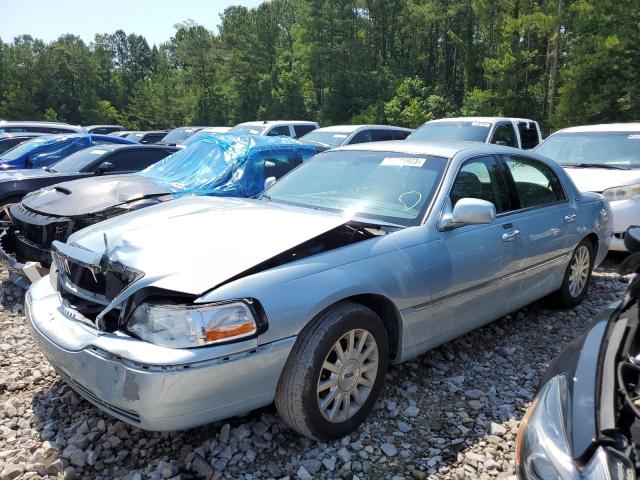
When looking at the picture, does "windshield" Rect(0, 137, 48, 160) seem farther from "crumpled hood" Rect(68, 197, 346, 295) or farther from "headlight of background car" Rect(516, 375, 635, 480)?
"headlight of background car" Rect(516, 375, 635, 480)

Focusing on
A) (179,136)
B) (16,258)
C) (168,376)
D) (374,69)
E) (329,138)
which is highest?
(374,69)

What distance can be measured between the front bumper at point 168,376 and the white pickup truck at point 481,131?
7.95 meters

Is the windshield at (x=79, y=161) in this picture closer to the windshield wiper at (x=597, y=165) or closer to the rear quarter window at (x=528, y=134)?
the windshield wiper at (x=597, y=165)

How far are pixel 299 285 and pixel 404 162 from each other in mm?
1574

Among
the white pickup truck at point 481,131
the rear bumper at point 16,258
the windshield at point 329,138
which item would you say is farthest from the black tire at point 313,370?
the windshield at point 329,138

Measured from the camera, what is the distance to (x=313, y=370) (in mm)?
2518

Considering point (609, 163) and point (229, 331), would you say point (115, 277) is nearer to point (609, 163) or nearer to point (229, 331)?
point (229, 331)

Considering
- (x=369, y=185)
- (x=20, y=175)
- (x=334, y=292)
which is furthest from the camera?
(x=20, y=175)

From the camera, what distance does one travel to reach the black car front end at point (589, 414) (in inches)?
56.9

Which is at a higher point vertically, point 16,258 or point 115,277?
point 115,277

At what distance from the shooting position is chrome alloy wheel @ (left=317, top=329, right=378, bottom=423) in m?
2.67

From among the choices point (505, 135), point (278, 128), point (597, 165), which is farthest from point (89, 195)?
point (278, 128)

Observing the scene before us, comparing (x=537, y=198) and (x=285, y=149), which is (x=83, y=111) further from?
(x=537, y=198)

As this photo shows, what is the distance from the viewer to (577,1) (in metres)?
24.5
